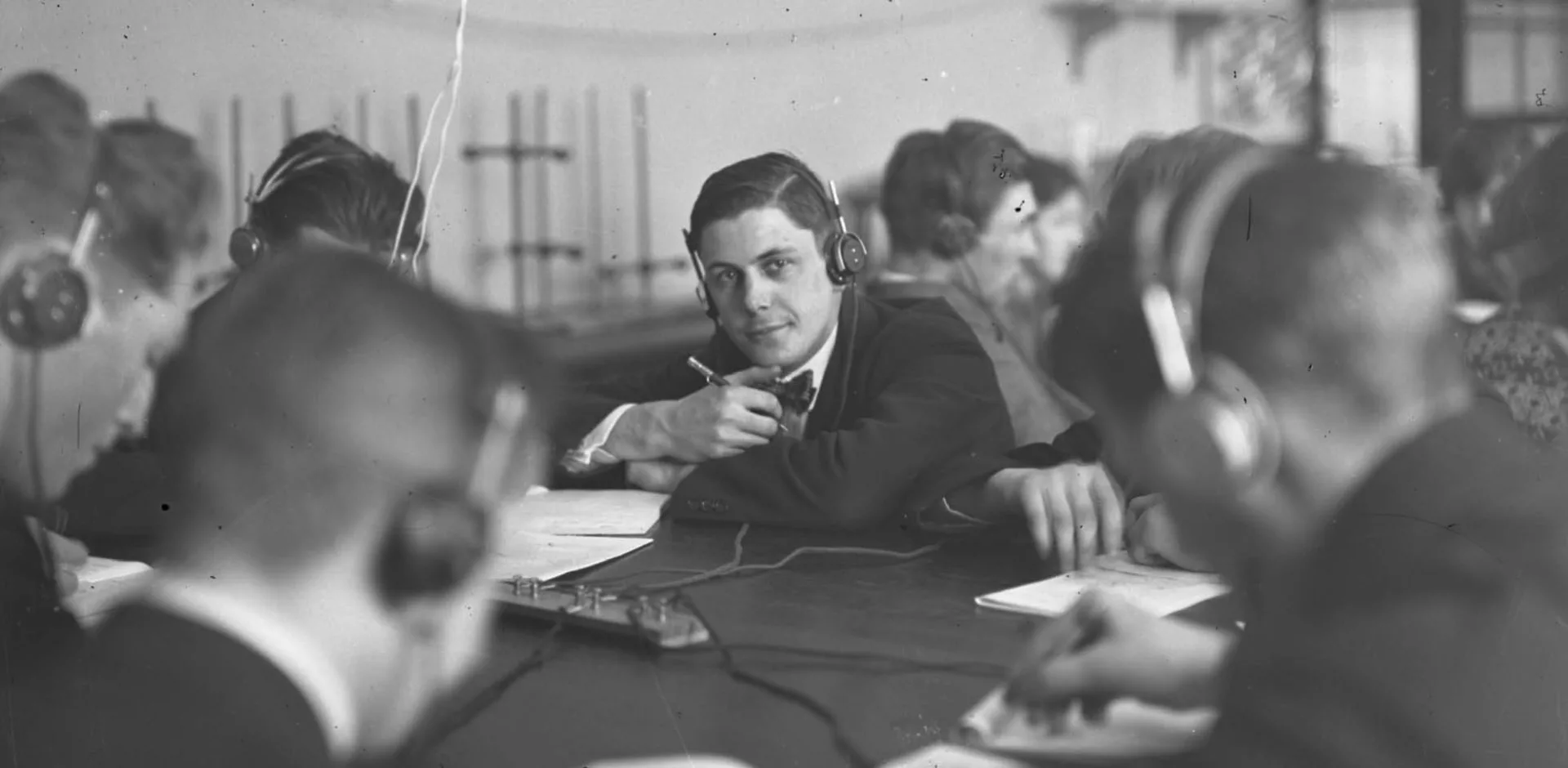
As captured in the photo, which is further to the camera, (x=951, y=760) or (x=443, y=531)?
(x=443, y=531)

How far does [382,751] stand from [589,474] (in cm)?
42

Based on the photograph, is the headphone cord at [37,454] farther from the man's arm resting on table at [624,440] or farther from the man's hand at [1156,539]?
the man's hand at [1156,539]

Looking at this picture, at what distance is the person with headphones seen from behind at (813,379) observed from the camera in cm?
168

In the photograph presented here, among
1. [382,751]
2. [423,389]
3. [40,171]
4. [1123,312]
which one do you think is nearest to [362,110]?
[423,389]

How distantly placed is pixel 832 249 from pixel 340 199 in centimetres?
68

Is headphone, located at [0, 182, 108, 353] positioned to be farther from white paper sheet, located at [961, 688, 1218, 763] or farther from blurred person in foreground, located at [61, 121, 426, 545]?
white paper sheet, located at [961, 688, 1218, 763]

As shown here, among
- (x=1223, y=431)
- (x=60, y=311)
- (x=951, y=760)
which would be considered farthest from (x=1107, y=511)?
(x=60, y=311)

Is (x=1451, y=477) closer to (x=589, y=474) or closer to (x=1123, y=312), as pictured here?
(x=1123, y=312)

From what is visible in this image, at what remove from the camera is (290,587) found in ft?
5.98

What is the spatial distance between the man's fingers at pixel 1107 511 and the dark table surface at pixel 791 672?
0.25 feet

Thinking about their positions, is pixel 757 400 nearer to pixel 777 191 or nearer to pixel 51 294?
pixel 777 191

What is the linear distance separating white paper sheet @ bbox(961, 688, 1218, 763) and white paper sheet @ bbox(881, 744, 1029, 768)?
1 centimetres

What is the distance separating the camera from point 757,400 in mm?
1748

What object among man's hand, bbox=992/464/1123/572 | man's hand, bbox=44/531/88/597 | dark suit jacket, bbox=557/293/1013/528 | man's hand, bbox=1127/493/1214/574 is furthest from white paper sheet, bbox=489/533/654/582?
man's hand, bbox=44/531/88/597
